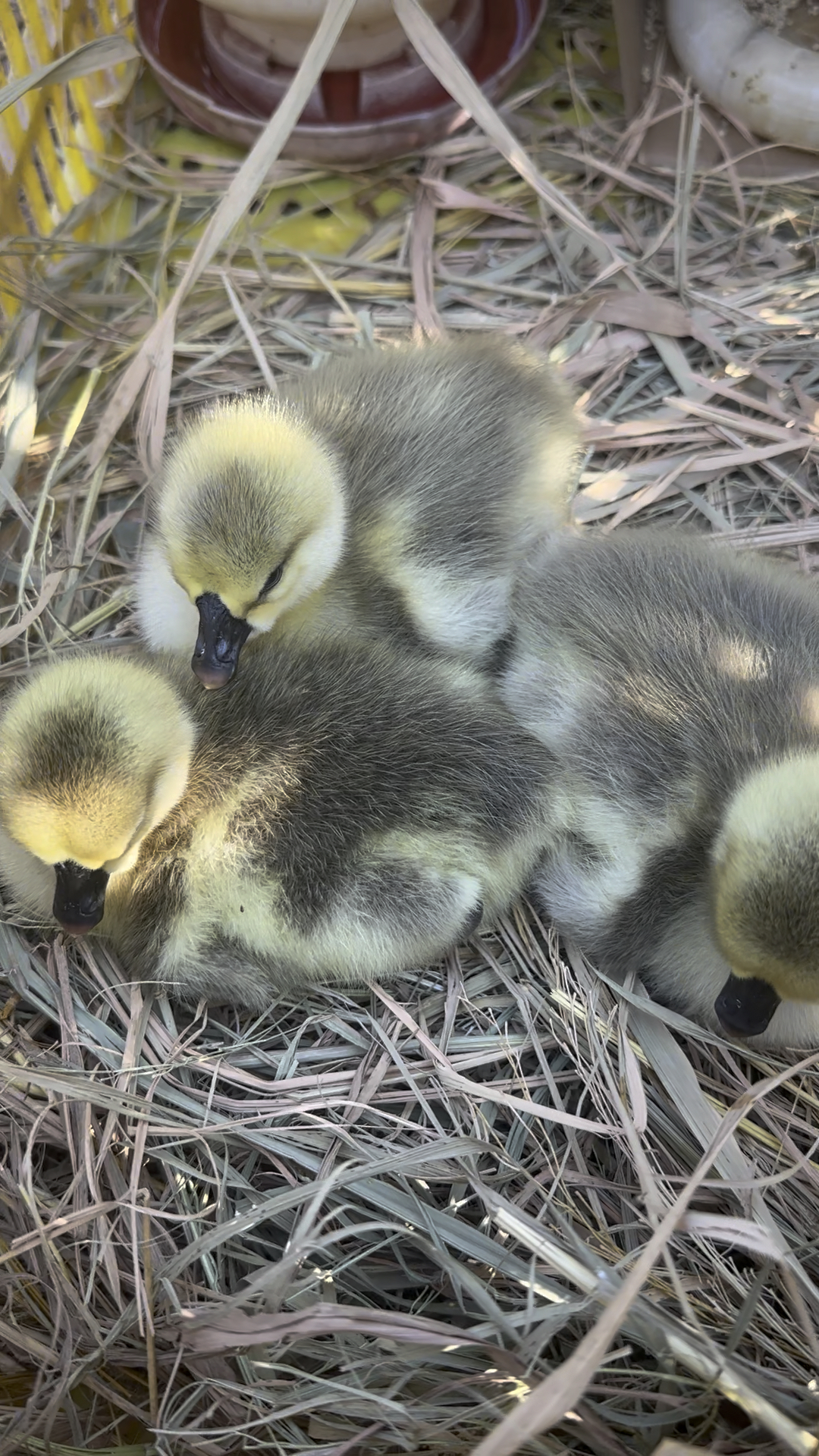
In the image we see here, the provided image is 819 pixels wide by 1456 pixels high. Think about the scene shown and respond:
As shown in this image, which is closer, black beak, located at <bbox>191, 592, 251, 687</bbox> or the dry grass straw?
the dry grass straw

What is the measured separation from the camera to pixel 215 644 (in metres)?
1.13

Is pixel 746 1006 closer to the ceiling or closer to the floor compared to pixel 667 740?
closer to the floor

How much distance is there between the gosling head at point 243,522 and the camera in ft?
3.70

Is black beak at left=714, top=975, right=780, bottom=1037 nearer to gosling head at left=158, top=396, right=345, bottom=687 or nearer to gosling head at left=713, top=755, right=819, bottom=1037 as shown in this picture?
gosling head at left=713, top=755, right=819, bottom=1037

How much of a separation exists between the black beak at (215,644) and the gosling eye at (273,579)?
0.15ft

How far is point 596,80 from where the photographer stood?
1904 mm

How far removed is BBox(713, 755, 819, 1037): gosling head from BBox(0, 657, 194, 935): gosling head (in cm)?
54

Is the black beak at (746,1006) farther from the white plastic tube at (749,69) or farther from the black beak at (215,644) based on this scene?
the white plastic tube at (749,69)

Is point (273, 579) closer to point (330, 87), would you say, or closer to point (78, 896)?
point (78, 896)

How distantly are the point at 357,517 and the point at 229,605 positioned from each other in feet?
0.73

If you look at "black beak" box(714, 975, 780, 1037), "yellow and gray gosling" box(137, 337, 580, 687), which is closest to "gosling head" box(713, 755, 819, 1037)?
"black beak" box(714, 975, 780, 1037)

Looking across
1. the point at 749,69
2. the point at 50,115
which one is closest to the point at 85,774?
the point at 50,115

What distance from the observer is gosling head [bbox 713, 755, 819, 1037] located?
0.94 m

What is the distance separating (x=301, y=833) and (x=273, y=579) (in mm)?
281
